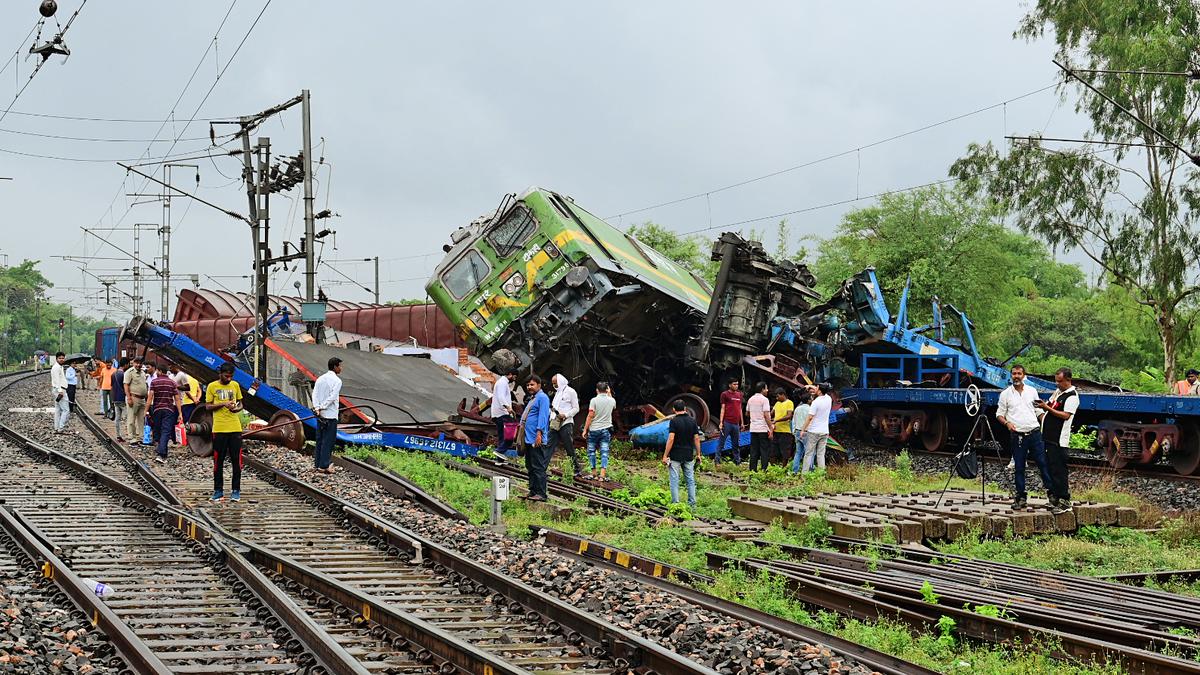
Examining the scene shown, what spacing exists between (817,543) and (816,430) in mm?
5685

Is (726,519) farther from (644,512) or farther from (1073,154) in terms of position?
(1073,154)

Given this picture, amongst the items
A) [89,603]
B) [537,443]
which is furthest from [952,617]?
[537,443]

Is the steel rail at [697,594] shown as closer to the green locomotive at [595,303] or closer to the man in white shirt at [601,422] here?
the man in white shirt at [601,422]

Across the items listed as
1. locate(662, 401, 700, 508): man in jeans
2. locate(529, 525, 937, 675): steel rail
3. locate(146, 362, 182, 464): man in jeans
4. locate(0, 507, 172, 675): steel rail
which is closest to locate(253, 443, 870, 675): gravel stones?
locate(529, 525, 937, 675): steel rail

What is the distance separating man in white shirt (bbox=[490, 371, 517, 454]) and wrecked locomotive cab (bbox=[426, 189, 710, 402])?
2.05m

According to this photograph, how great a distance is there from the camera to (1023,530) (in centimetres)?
1134

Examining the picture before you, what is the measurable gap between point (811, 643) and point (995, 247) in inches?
1409

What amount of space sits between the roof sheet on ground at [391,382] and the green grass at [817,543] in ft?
7.69

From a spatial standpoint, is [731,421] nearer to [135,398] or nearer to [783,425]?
[783,425]

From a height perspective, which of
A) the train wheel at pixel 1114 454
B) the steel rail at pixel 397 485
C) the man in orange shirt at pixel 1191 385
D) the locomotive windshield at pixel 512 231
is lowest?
the steel rail at pixel 397 485

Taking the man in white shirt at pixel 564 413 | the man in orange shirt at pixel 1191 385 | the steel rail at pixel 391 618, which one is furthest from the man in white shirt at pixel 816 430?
the steel rail at pixel 391 618

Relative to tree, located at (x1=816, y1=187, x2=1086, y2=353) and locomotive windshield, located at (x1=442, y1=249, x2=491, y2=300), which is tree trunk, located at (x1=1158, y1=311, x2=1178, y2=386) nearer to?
tree, located at (x1=816, y1=187, x2=1086, y2=353)

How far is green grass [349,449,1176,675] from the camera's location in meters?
6.78

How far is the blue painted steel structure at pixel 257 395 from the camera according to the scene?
17.1 metres
